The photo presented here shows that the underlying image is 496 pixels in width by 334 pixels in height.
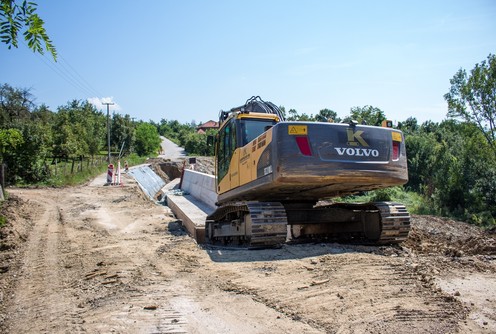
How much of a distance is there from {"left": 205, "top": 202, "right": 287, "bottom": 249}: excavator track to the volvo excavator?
2 centimetres

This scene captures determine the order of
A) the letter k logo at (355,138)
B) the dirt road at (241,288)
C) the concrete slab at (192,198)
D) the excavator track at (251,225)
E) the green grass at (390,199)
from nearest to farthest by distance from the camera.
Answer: the dirt road at (241,288)
the letter k logo at (355,138)
the excavator track at (251,225)
the concrete slab at (192,198)
the green grass at (390,199)

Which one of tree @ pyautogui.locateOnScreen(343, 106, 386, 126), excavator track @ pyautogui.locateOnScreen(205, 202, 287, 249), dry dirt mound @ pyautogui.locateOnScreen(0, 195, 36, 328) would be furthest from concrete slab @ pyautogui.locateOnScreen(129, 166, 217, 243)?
tree @ pyautogui.locateOnScreen(343, 106, 386, 126)

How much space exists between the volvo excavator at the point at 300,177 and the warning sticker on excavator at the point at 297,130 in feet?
0.05

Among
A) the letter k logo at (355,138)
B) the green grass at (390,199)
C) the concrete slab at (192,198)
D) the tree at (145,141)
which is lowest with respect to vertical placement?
the green grass at (390,199)

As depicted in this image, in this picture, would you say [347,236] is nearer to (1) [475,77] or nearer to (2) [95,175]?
(1) [475,77]

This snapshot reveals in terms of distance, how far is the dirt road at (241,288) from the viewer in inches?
150

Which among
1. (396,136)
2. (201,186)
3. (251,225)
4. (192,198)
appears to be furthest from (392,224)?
(192,198)

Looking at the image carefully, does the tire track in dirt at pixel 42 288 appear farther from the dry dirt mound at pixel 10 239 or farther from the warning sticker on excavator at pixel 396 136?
the warning sticker on excavator at pixel 396 136

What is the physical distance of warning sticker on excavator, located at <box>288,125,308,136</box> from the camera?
20.7 ft

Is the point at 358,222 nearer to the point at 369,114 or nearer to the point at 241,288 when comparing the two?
the point at 241,288

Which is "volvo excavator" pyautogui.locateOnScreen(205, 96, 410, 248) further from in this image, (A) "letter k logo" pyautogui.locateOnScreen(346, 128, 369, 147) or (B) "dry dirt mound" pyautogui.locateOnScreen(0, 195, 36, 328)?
(B) "dry dirt mound" pyautogui.locateOnScreen(0, 195, 36, 328)

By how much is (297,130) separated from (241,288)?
8.83 feet

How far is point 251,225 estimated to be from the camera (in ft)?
22.4

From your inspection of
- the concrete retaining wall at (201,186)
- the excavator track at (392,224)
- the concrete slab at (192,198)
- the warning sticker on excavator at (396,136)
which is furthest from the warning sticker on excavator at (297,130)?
the concrete retaining wall at (201,186)
